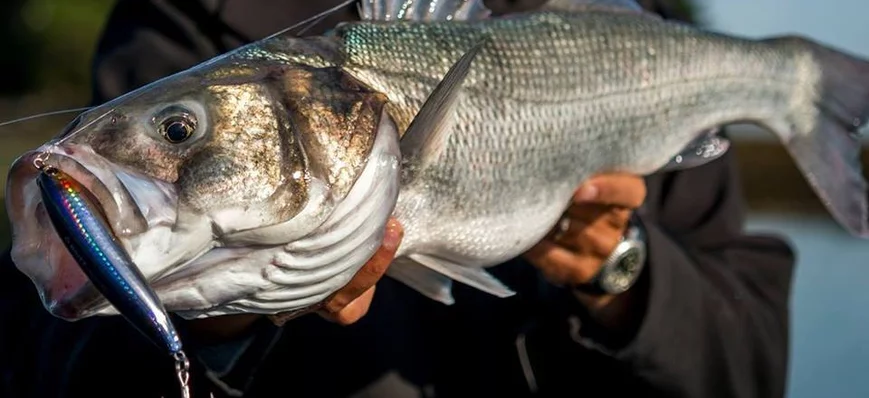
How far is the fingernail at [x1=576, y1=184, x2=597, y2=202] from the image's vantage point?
6.56 feet

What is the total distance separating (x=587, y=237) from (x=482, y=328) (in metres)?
0.35

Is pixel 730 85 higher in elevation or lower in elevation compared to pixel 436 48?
lower

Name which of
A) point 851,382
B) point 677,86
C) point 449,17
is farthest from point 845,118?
point 851,382

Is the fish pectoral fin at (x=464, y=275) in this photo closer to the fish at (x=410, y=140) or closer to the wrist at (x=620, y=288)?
the fish at (x=410, y=140)

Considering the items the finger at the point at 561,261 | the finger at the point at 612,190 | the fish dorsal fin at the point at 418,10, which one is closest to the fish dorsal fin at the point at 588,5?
the fish dorsal fin at the point at 418,10

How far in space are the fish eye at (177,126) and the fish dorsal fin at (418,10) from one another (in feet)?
1.33

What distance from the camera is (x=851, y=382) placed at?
586 centimetres

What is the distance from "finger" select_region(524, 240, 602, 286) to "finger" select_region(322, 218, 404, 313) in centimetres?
46

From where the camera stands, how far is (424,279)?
5.97 feet

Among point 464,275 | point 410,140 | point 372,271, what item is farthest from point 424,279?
point 410,140

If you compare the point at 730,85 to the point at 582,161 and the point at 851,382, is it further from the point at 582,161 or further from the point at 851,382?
the point at 851,382

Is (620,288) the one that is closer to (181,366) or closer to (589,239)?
(589,239)

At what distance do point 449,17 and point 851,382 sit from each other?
456cm

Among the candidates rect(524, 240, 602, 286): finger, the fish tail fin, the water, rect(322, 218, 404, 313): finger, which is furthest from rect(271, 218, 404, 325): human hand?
the water
